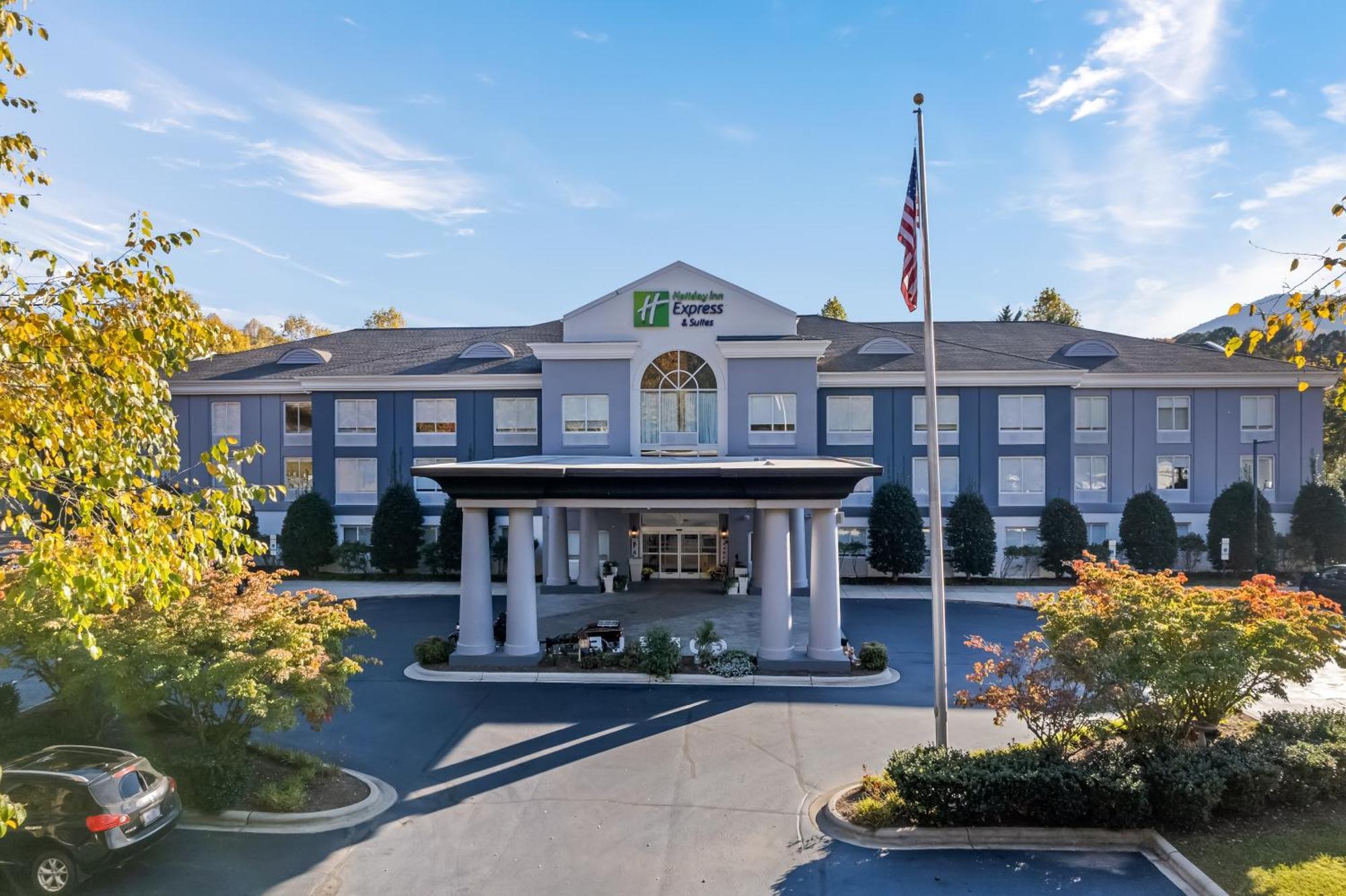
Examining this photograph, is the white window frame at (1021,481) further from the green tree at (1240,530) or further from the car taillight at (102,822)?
the car taillight at (102,822)

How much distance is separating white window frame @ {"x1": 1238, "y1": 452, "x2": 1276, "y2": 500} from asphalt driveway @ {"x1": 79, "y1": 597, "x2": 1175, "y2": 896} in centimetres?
2700

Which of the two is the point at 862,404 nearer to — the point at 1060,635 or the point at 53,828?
the point at 1060,635

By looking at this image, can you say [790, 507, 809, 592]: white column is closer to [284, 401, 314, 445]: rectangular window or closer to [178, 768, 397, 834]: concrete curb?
[178, 768, 397, 834]: concrete curb

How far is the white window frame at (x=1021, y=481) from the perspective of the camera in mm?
35188

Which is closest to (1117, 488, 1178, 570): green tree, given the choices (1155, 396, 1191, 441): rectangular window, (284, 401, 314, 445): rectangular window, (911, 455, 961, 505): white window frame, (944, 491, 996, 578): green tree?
(1155, 396, 1191, 441): rectangular window

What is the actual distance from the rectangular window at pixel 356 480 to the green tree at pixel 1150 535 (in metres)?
35.4

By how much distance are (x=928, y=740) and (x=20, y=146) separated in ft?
54.3

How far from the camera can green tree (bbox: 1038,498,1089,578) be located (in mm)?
33438

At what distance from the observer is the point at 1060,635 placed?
13.1 m

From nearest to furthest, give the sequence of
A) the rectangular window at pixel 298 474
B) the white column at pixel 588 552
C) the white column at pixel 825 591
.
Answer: the white column at pixel 825 591 → the white column at pixel 588 552 → the rectangular window at pixel 298 474

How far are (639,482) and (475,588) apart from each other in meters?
5.46

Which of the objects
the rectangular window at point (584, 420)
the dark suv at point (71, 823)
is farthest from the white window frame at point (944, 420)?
the dark suv at point (71, 823)

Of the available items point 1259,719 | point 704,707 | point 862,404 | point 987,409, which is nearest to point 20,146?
point 704,707

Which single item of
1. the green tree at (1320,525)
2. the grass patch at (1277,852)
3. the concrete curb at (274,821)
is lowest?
the concrete curb at (274,821)
